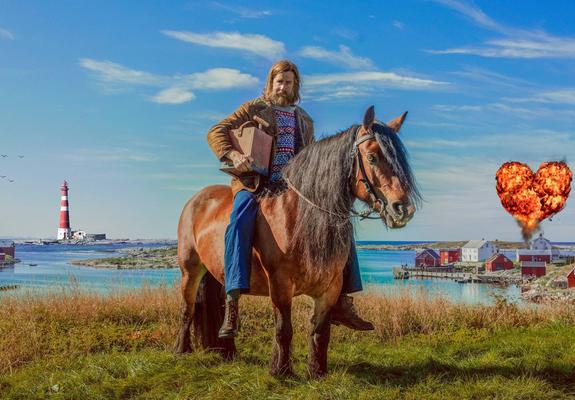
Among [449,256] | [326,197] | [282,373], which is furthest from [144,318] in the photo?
[449,256]

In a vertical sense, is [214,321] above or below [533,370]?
above

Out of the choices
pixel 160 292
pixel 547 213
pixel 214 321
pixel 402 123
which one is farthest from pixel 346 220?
pixel 547 213

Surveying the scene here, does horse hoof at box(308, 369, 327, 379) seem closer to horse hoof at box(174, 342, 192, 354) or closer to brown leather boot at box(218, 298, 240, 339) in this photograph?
brown leather boot at box(218, 298, 240, 339)

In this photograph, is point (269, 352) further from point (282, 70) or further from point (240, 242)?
point (282, 70)

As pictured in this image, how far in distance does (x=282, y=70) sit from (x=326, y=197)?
4.80ft

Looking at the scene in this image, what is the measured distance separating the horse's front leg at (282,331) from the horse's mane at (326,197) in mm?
365

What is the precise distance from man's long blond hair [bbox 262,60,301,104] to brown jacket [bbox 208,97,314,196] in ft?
0.30

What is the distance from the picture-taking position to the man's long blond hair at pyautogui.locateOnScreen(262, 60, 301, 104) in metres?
5.01

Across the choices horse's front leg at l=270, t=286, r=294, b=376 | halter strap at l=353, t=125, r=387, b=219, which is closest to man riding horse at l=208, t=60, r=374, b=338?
horse's front leg at l=270, t=286, r=294, b=376

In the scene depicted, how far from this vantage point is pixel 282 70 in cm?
499

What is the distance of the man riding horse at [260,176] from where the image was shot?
14.9 ft

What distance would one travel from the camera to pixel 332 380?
4.56m

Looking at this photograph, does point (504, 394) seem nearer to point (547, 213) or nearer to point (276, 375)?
point (276, 375)

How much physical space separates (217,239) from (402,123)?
2098 mm
